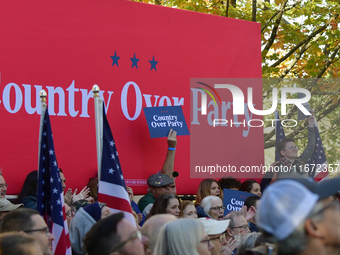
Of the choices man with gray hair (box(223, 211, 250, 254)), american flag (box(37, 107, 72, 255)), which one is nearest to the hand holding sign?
man with gray hair (box(223, 211, 250, 254))

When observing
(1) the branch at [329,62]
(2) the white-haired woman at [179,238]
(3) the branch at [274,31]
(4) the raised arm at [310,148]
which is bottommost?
(2) the white-haired woman at [179,238]

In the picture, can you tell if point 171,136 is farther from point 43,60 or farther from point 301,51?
point 301,51

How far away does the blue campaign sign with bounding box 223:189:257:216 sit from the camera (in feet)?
22.7

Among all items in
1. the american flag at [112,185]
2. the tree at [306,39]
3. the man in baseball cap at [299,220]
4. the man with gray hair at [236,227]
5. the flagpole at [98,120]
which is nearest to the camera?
the man in baseball cap at [299,220]

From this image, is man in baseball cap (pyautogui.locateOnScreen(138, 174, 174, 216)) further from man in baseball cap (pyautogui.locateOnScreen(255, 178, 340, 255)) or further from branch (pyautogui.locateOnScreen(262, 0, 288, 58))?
branch (pyautogui.locateOnScreen(262, 0, 288, 58))

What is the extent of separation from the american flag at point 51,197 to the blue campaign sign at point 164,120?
2.44 meters

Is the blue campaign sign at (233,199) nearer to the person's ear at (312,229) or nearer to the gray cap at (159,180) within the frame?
the gray cap at (159,180)

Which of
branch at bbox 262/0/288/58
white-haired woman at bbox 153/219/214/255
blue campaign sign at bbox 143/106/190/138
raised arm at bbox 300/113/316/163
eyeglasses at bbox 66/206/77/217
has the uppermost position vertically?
branch at bbox 262/0/288/58

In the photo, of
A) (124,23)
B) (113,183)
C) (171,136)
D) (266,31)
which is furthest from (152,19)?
(266,31)

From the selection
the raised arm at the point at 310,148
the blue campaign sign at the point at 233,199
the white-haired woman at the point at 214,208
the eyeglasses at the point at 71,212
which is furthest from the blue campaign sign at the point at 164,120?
the raised arm at the point at 310,148

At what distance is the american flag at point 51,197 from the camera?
15.1 ft

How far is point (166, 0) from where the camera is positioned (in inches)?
471

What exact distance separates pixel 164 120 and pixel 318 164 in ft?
9.81

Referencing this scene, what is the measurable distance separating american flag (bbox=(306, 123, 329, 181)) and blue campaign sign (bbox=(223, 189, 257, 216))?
2.01m
